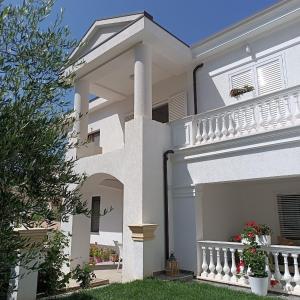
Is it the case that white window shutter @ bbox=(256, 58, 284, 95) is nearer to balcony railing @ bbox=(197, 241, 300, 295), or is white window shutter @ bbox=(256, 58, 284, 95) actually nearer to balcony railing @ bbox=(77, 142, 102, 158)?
balcony railing @ bbox=(197, 241, 300, 295)

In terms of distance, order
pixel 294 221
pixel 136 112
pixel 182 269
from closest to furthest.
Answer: pixel 182 269 → pixel 136 112 → pixel 294 221

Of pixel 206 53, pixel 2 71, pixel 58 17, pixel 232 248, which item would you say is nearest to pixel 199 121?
pixel 206 53

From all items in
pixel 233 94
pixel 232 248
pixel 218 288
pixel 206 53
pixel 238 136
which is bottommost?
A: pixel 218 288

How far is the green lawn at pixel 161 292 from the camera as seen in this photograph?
631 centimetres

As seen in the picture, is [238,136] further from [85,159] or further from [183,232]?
[85,159]

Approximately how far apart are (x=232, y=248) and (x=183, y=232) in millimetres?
1495

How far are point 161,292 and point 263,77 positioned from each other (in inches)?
273

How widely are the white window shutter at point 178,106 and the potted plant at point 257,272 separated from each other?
5.85m

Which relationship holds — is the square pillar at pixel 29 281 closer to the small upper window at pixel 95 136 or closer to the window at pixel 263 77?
the window at pixel 263 77

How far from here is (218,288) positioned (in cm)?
704

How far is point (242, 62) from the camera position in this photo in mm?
10008

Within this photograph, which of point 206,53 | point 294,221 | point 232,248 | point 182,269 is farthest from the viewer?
point 206,53

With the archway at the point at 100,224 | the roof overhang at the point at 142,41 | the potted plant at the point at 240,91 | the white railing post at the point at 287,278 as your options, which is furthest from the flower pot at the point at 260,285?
the roof overhang at the point at 142,41

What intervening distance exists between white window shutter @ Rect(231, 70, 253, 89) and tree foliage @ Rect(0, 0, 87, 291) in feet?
23.7
